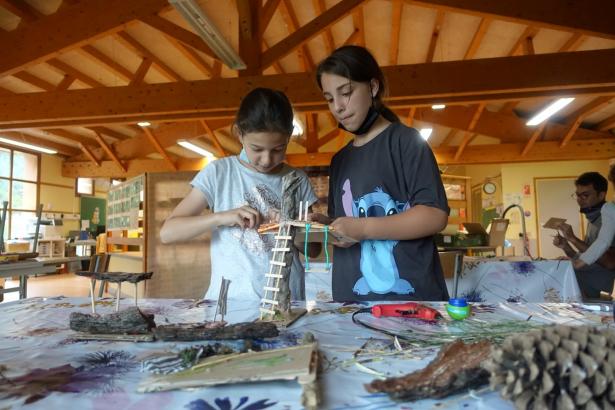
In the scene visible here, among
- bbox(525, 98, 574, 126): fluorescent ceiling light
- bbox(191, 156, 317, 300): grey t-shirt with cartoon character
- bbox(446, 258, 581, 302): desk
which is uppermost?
bbox(525, 98, 574, 126): fluorescent ceiling light

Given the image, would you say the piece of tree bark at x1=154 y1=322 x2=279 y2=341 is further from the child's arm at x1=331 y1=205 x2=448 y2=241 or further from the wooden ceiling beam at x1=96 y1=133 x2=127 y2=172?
the wooden ceiling beam at x1=96 y1=133 x2=127 y2=172

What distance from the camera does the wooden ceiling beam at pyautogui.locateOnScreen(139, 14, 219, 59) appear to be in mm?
4562

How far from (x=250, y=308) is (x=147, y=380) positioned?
636mm

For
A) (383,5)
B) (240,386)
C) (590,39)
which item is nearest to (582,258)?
(240,386)

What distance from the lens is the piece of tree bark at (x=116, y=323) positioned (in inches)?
31.8

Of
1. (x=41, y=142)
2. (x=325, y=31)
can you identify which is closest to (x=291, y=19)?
(x=325, y=31)

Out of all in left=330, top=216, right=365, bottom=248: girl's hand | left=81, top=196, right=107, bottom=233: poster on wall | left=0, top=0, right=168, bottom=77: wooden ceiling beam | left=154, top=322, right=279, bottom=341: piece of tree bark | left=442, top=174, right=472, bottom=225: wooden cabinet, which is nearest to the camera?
left=154, top=322, right=279, bottom=341: piece of tree bark

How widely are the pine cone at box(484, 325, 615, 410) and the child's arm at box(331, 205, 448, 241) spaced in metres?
0.65

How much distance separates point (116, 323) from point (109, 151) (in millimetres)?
10392

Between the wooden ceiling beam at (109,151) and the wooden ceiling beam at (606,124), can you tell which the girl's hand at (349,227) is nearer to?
the wooden ceiling beam at (606,124)

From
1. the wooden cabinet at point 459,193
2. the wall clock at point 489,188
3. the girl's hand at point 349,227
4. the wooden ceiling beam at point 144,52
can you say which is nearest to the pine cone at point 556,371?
the girl's hand at point 349,227

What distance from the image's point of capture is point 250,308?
1.18 m

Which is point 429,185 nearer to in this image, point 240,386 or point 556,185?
point 240,386

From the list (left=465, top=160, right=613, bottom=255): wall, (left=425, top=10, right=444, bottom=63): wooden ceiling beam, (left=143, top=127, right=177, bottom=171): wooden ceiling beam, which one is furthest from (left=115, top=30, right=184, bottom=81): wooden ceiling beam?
(left=465, top=160, right=613, bottom=255): wall
